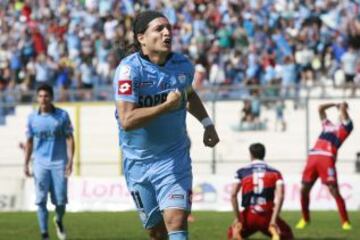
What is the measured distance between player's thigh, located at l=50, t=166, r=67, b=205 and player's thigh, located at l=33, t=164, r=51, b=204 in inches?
3.3

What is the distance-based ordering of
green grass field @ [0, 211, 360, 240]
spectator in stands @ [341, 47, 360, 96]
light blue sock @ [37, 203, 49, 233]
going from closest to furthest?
light blue sock @ [37, 203, 49, 233]
green grass field @ [0, 211, 360, 240]
spectator in stands @ [341, 47, 360, 96]

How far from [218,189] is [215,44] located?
308 inches

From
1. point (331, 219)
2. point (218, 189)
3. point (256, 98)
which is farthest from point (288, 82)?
point (331, 219)

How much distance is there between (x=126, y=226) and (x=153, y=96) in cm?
1174

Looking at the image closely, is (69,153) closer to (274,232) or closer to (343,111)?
(274,232)

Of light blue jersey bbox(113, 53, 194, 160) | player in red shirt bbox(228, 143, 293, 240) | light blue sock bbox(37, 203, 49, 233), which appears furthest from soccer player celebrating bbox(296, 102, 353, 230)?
light blue jersey bbox(113, 53, 194, 160)

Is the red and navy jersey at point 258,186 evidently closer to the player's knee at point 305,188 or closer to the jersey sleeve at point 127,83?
the player's knee at point 305,188

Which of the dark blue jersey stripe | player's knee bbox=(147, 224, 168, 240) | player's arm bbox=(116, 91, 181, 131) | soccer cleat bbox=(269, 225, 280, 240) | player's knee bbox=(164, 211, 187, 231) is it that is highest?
player's arm bbox=(116, 91, 181, 131)

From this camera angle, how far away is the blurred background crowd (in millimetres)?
33031

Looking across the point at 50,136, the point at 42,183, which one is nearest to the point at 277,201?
the point at 42,183

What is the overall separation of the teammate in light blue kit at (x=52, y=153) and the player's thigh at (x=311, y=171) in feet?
16.6

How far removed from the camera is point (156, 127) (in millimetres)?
10516

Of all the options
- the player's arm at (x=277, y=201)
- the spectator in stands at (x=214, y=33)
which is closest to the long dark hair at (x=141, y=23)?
the player's arm at (x=277, y=201)

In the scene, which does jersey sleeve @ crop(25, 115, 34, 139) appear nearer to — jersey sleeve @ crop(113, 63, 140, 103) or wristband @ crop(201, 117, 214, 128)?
wristband @ crop(201, 117, 214, 128)
